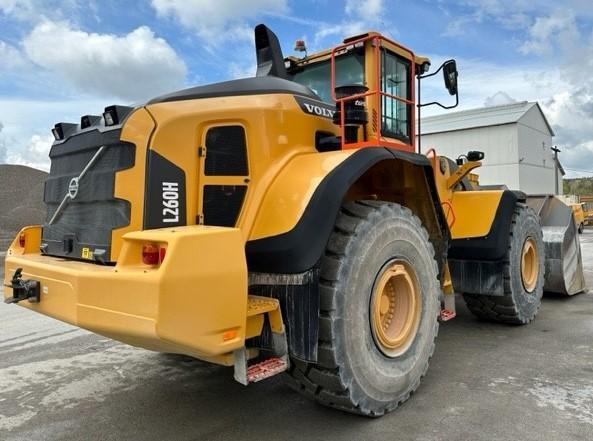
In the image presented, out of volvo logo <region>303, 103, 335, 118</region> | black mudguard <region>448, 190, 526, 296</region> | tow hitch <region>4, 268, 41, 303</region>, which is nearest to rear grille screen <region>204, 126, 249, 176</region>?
volvo logo <region>303, 103, 335, 118</region>

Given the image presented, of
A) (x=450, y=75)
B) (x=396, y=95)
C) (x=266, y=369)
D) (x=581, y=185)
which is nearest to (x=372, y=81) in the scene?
(x=396, y=95)

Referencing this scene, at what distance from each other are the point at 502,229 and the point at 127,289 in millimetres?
4025

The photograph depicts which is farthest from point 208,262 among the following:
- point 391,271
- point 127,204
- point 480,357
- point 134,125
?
point 480,357

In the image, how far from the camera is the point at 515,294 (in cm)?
550

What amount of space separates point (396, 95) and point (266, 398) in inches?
105

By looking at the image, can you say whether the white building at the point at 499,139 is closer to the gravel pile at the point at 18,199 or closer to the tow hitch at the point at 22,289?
the gravel pile at the point at 18,199

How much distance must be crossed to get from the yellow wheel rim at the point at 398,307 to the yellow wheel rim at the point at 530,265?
109 inches

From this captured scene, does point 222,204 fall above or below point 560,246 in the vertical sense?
above

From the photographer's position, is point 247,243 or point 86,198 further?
point 86,198

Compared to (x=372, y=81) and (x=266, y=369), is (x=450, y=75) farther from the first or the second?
(x=266, y=369)

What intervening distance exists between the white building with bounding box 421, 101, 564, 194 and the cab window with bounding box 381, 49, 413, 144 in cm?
2769

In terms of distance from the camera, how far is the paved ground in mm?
3184

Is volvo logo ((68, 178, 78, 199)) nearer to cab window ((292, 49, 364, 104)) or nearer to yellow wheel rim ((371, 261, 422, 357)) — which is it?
cab window ((292, 49, 364, 104))

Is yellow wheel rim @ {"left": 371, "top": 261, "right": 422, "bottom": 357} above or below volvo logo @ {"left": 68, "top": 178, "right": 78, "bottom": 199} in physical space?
below
